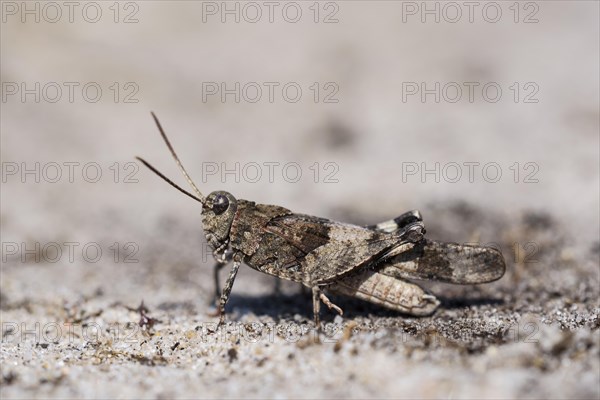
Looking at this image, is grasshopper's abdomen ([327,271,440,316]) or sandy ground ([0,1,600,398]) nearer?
sandy ground ([0,1,600,398])

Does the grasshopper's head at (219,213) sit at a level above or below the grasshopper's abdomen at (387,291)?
above

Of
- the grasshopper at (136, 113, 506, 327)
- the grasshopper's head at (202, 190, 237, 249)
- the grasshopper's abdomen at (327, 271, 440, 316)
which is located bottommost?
the grasshopper's abdomen at (327, 271, 440, 316)

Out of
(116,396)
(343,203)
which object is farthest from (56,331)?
(343,203)

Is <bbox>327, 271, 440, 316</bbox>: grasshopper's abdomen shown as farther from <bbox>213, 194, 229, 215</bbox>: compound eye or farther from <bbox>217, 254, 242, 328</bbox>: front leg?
<bbox>213, 194, 229, 215</bbox>: compound eye

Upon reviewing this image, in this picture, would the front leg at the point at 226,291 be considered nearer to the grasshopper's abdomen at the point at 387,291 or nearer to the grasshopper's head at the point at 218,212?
the grasshopper's head at the point at 218,212

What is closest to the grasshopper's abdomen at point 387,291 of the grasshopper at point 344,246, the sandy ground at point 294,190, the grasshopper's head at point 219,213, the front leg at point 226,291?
the grasshopper at point 344,246

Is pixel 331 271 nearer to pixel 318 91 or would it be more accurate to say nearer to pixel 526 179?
pixel 526 179

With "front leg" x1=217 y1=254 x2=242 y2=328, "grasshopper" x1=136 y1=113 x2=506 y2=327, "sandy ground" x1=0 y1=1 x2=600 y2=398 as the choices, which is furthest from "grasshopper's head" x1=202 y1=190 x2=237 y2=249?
"sandy ground" x1=0 y1=1 x2=600 y2=398

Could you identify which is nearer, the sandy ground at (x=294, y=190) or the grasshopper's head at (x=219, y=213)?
the sandy ground at (x=294, y=190)
